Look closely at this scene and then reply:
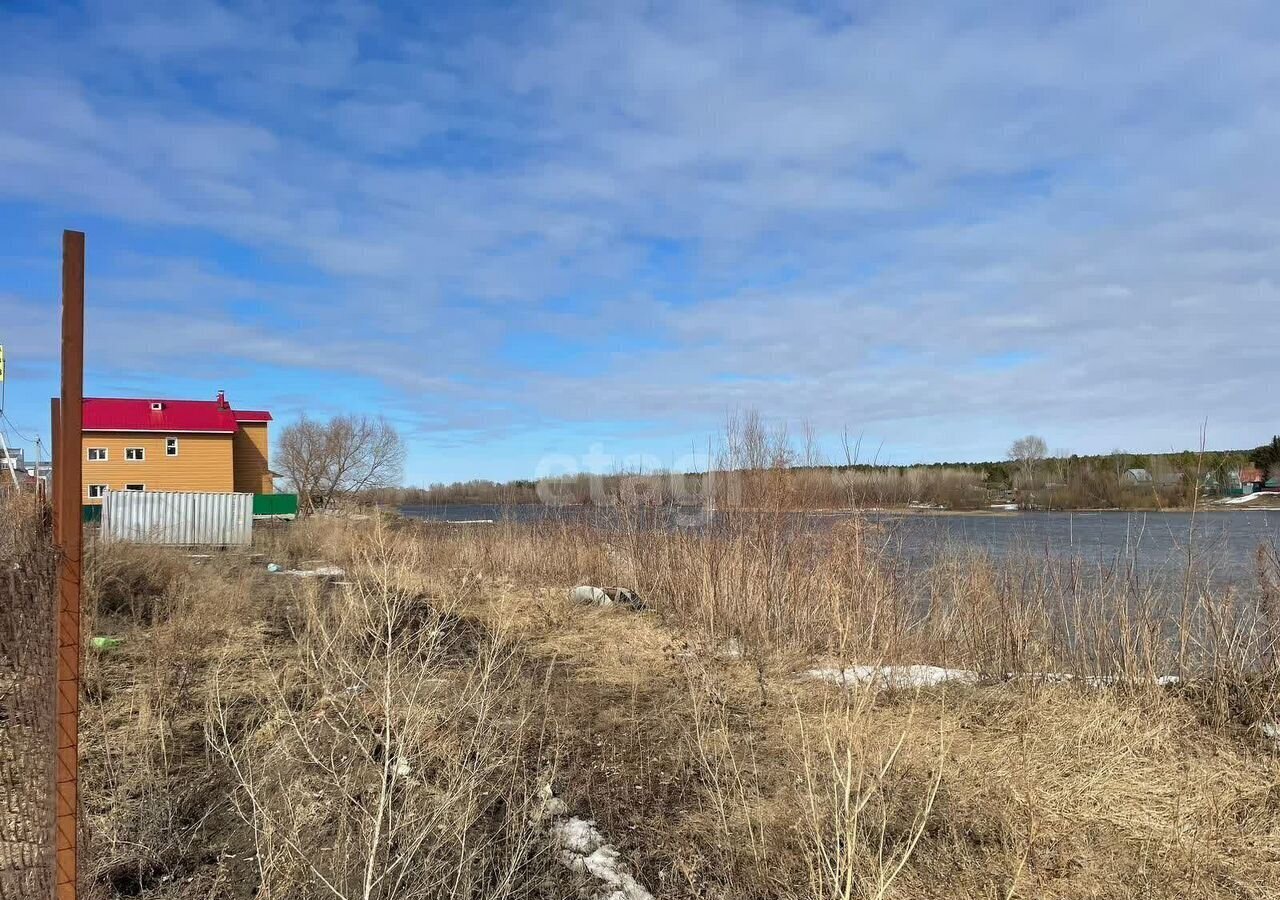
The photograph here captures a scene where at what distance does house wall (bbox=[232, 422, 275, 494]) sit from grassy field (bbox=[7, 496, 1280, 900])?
2890 centimetres

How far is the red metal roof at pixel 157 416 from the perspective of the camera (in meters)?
31.5

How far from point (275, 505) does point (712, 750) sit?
1147 inches

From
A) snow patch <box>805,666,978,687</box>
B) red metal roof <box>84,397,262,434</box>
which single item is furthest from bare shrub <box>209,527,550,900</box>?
red metal roof <box>84,397,262,434</box>

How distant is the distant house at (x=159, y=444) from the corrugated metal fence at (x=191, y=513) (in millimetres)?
14121

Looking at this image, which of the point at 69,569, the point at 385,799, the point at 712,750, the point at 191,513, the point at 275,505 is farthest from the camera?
the point at 275,505

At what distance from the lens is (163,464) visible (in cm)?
3231

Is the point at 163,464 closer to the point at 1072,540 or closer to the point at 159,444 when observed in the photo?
the point at 159,444

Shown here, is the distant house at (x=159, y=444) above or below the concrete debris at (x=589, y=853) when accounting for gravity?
above

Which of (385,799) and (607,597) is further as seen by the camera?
(607,597)

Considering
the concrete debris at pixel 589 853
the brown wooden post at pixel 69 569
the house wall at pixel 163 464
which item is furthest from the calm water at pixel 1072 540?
the house wall at pixel 163 464

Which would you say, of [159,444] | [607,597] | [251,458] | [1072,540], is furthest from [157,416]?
[1072,540]

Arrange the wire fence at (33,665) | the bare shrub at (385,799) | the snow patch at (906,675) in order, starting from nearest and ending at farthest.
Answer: the wire fence at (33,665) → the bare shrub at (385,799) → the snow patch at (906,675)

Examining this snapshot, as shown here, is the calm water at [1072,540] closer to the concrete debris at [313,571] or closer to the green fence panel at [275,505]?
the concrete debris at [313,571]

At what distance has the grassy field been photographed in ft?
9.93
